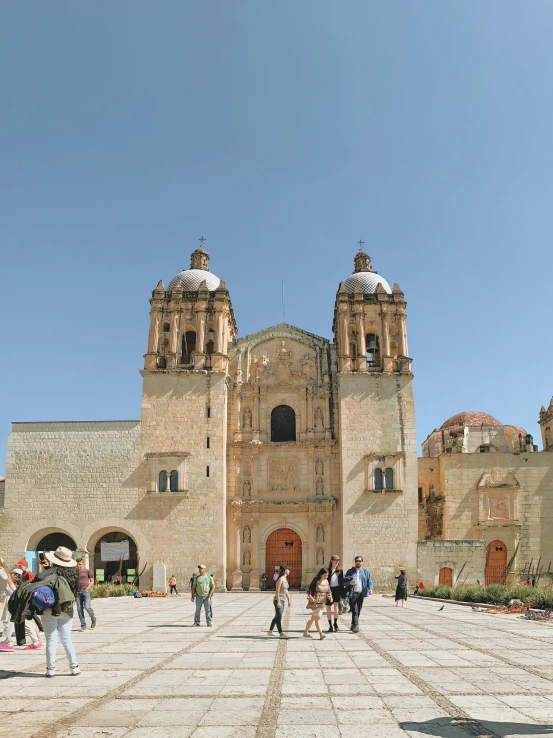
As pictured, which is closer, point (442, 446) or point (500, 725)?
point (500, 725)

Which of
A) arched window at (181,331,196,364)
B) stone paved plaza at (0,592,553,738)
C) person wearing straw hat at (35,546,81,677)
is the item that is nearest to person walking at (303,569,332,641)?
stone paved plaza at (0,592,553,738)

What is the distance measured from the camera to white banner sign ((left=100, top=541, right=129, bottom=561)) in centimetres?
3103

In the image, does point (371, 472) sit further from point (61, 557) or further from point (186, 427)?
point (61, 557)

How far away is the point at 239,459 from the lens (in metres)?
32.8

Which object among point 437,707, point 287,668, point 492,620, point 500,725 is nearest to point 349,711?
point 437,707

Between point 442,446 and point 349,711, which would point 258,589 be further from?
point 349,711

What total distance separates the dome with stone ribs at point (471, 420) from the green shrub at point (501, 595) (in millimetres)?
16311

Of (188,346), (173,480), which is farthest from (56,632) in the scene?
(188,346)

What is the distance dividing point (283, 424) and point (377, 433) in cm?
498

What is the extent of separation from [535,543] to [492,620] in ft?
62.0

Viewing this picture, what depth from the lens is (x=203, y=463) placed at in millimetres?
31500

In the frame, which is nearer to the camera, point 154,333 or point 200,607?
point 200,607

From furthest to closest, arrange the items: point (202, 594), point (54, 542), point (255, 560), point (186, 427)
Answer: point (54, 542)
point (186, 427)
point (255, 560)
point (202, 594)

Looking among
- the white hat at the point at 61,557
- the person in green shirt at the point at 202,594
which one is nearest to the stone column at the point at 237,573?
the person in green shirt at the point at 202,594
